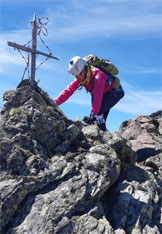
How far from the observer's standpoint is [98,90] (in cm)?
1526

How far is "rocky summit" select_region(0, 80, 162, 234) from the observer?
947 centimetres

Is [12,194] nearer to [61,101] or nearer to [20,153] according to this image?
[20,153]

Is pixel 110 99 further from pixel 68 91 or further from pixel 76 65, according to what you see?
pixel 76 65

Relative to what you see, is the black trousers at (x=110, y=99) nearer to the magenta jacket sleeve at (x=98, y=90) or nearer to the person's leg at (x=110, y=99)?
the person's leg at (x=110, y=99)

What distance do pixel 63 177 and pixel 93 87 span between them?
21.6ft

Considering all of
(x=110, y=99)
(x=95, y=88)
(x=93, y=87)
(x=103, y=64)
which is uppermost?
(x=103, y=64)

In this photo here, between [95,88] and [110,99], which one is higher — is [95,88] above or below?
below

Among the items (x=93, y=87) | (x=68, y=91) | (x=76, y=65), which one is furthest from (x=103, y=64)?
(x=68, y=91)

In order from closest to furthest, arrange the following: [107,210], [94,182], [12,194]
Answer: [12,194]
[94,182]
[107,210]

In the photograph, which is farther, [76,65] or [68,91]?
[68,91]

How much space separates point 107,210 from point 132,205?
1148mm

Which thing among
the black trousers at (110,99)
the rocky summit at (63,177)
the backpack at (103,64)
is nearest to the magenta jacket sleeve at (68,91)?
the backpack at (103,64)

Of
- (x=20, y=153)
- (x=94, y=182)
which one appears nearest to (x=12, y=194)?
(x=20, y=153)

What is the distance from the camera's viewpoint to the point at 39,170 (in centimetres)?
1050
